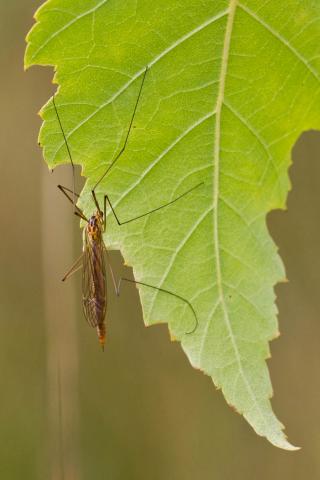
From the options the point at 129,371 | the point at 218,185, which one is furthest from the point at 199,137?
the point at 129,371

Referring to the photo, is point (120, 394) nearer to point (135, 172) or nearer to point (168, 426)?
point (168, 426)

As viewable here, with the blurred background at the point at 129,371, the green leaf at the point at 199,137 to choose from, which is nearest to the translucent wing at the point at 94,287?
the green leaf at the point at 199,137

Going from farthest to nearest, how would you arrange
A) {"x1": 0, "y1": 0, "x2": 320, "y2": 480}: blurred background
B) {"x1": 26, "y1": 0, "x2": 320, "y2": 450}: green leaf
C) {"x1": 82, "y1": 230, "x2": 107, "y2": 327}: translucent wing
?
{"x1": 0, "y1": 0, "x2": 320, "y2": 480}: blurred background → {"x1": 82, "y1": 230, "x2": 107, "y2": 327}: translucent wing → {"x1": 26, "y1": 0, "x2": 320, "y2": 450}: green leaf

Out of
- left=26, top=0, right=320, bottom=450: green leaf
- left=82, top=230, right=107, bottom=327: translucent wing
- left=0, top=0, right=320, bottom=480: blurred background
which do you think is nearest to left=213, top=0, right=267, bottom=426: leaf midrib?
left=26, top=0, right=320, bottom=450: green leaf

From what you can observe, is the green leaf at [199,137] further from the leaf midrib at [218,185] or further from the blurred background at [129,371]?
the blurred background at [129,371]

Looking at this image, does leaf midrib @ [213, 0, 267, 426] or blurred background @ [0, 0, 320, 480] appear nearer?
leaf midrib @ [213, 0, 267, 426]

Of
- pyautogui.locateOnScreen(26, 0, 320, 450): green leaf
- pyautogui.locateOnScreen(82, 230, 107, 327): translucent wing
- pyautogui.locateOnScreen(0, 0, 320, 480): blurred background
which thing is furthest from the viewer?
pyautogui.locateOnScreen(0, 0, 320, 480): blurred background

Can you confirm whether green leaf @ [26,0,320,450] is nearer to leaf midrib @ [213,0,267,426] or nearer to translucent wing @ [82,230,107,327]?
leaf midrib @ [213,0,267,426]
